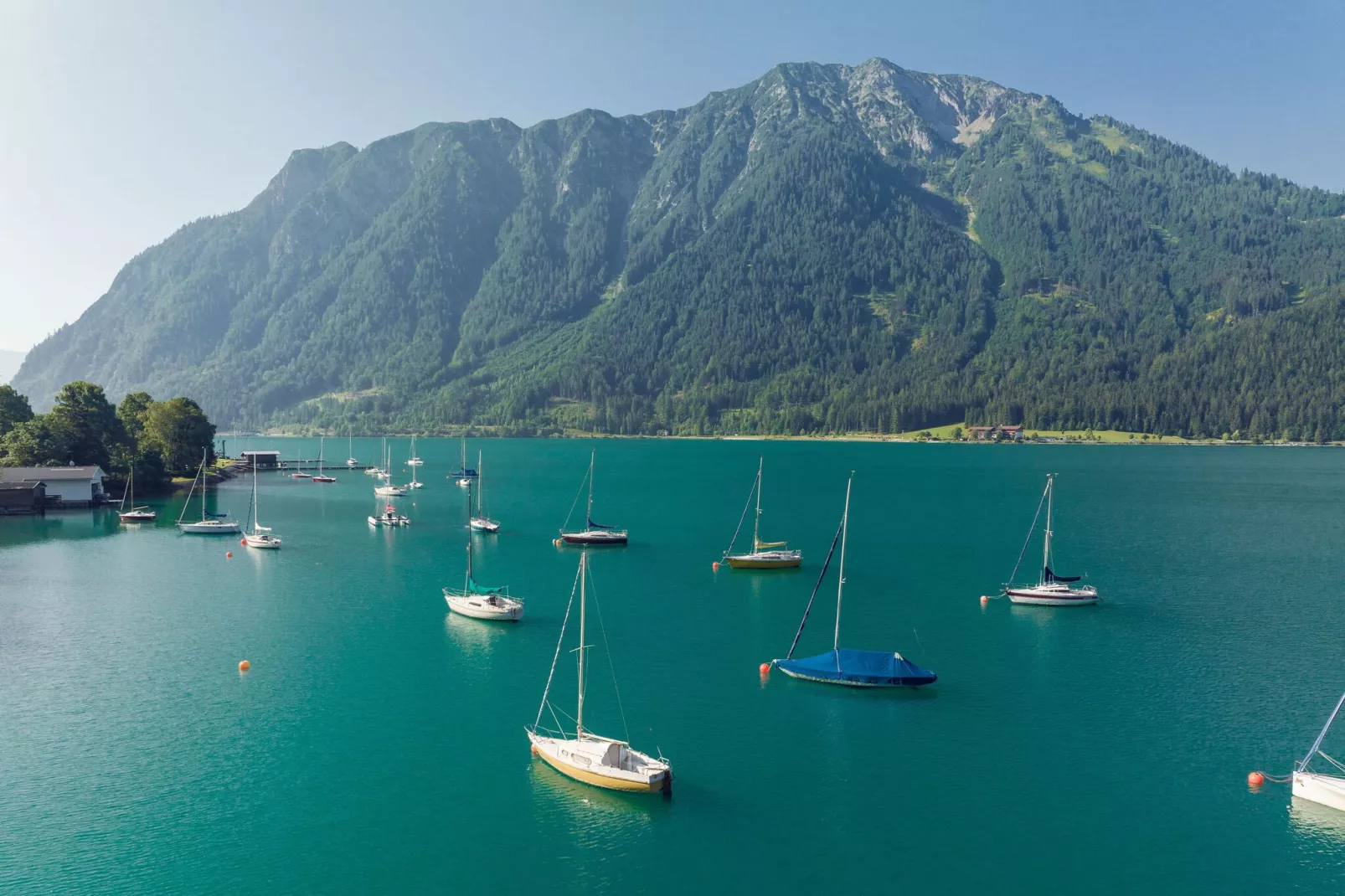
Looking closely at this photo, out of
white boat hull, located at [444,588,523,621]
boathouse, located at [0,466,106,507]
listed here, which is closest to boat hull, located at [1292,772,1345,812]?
white boat hull, located at [444,588,523,621]

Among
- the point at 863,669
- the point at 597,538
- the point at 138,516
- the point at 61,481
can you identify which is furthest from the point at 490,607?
the point at 61,481

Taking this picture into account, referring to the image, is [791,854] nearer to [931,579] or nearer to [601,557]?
[931,579]

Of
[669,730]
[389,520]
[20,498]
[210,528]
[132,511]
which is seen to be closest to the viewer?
[669,730]

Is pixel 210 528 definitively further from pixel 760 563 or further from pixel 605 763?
pixel 605 763

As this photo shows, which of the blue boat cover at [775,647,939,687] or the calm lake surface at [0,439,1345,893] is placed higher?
the blue boat cover at [775,647,939,687]

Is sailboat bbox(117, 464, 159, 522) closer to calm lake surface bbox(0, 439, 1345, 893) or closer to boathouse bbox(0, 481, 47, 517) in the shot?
boathouse bbox(0, 481, 47, 517)

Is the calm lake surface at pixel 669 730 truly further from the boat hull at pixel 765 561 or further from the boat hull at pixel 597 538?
the boat hull at pixel 597 538
